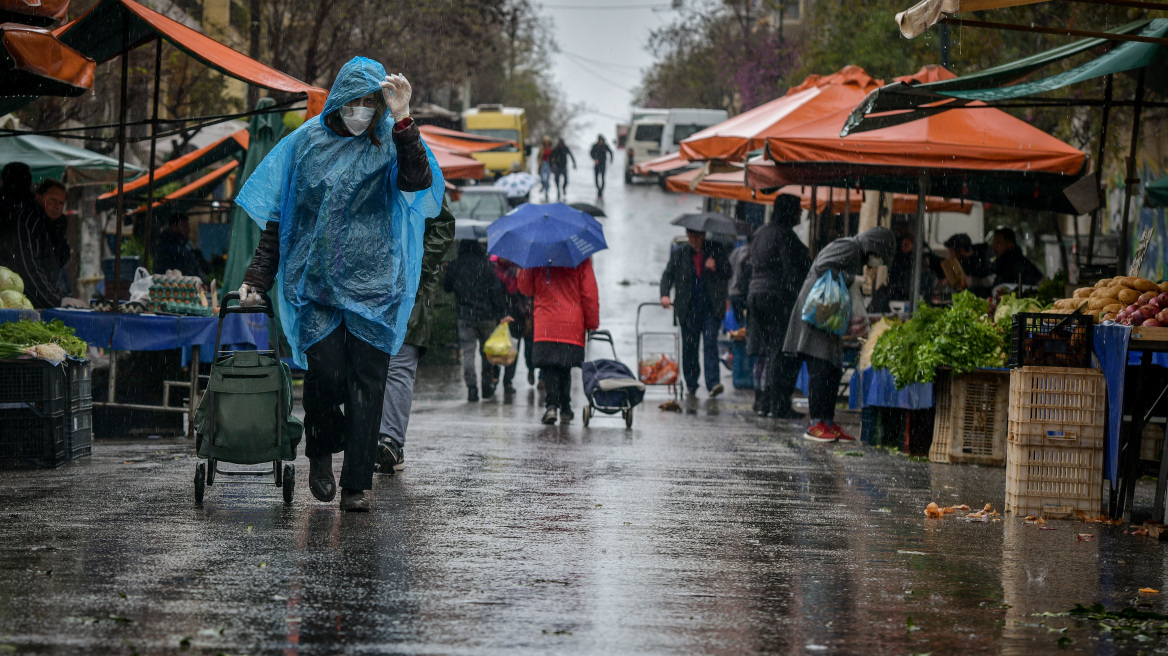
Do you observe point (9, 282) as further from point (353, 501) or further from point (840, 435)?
point (840, 435)

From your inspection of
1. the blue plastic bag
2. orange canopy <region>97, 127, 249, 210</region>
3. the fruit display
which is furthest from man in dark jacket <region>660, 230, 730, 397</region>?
the fruit display

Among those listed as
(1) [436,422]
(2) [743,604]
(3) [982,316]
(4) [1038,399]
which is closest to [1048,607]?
(2) [743,604]

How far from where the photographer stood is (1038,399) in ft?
26.7

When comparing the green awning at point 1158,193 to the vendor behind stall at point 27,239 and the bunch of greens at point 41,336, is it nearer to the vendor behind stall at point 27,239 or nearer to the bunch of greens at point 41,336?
the bunch of greens at point 41,336

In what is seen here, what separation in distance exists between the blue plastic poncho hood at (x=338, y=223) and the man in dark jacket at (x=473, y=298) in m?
8.75

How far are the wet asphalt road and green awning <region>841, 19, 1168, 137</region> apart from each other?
2.90 metres

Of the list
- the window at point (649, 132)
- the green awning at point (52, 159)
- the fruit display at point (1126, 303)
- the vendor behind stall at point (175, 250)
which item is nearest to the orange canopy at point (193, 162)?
the green awning at point (52, 159)

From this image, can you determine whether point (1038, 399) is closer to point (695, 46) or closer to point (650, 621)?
point (650, 621)

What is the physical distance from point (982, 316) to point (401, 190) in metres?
5.48

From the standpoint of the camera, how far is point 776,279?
14.8m

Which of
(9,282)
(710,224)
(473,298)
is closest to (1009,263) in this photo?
(710,224)

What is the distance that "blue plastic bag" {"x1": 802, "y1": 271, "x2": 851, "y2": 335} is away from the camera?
1238 cm

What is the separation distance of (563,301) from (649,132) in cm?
4201

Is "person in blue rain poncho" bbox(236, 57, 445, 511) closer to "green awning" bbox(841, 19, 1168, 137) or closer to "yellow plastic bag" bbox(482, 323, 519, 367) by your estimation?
"green awning" bbox(841, 19, 1168, 137)
